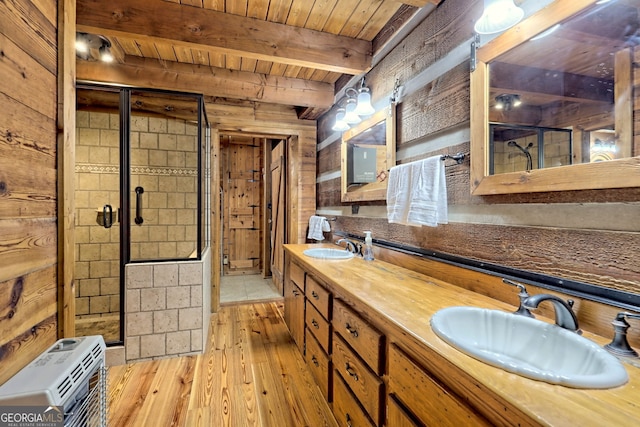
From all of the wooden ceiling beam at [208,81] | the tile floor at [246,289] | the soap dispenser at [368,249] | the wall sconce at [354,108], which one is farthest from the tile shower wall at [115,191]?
the soap dispenser at [368,249]

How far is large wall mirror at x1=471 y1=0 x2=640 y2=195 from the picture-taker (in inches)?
31.9

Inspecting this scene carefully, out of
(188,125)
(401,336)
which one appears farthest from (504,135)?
(188,125)

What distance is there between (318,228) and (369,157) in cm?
109

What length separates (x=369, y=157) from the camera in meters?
2.22

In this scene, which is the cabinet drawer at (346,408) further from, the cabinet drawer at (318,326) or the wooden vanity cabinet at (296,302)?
the wooden vanity cabinet at (296,302)

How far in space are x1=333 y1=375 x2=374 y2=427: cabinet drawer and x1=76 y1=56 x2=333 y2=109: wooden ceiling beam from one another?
2.49 meters

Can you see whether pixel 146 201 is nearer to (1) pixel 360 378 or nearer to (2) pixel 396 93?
(2) pixel 396 93

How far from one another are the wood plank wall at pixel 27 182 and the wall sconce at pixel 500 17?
1.61 metres

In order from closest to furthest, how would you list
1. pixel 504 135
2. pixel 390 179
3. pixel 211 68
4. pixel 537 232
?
pixel 537 232, pixel 504 135, pixel 390 179, pixel 211 68

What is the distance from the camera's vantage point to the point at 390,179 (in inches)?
69.1

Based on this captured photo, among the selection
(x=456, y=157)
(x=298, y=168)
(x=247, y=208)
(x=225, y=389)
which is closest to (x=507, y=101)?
(x=456, y=157)

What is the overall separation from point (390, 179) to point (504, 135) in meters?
0.68

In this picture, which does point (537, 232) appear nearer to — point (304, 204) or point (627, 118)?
point (627, 118)

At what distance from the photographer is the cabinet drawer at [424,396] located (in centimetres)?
69
